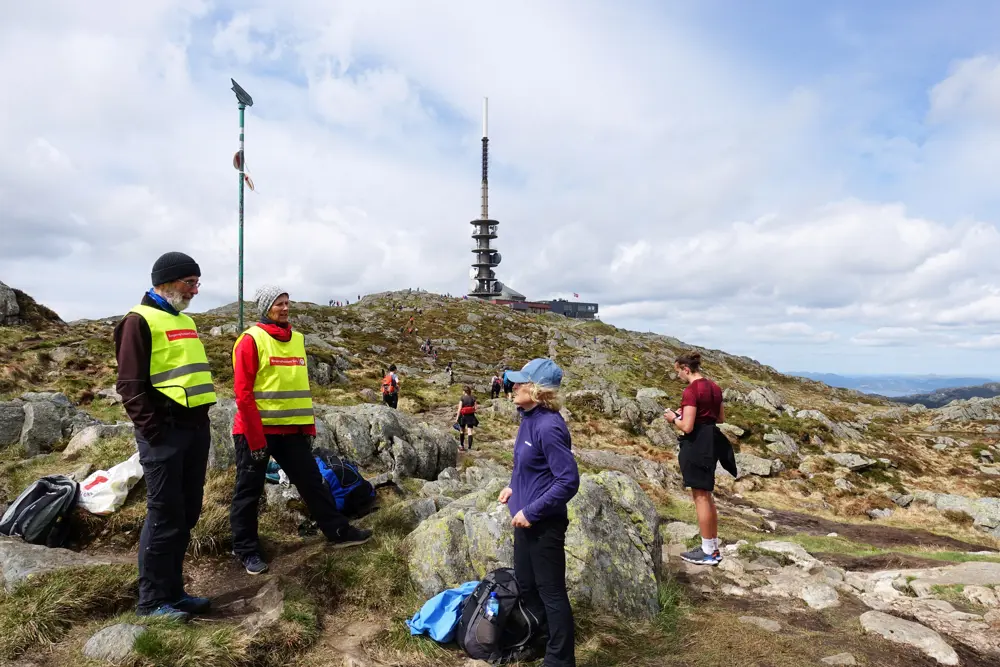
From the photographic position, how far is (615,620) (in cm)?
572

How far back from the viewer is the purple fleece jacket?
4211 mm

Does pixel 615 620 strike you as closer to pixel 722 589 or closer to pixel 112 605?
pixel 722 589

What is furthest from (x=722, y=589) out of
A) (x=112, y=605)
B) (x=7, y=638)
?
(x=7, y=638)

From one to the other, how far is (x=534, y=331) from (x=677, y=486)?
68656 mm

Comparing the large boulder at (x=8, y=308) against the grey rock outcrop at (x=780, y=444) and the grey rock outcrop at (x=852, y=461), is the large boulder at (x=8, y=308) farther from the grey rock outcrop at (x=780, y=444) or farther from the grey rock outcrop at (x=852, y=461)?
the grey rock outcrop at (x=852, y=461)

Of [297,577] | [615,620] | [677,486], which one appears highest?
[297,577]

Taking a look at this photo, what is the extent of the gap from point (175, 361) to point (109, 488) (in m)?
3.18

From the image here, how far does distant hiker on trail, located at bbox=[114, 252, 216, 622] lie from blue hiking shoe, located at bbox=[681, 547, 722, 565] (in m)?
6.87

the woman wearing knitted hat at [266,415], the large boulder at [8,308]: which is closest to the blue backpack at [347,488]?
the woman wearing knitted hat at [266,415]

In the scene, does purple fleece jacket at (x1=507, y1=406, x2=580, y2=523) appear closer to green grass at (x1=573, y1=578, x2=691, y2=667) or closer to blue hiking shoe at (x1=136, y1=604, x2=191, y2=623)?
green grass at (x1=573, y1=578, x2=691, y2=667)

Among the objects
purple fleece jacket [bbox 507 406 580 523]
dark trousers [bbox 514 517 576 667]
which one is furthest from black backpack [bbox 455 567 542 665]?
purple fleece jacket [bbox 507 406 580 523]

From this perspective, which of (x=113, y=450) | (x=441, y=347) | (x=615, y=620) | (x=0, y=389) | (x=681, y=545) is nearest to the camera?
(x=615, y=620)

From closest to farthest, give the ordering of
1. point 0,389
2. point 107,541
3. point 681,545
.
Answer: point 107,541 → point 681,545 → point 0,389

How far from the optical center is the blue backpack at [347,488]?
307 inches
